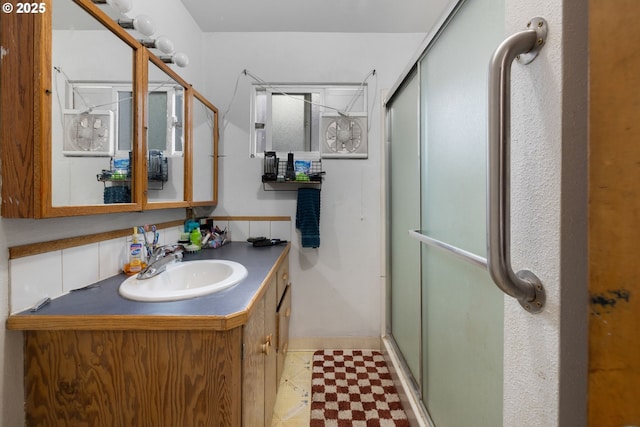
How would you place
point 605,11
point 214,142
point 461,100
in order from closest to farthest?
1. point 605,11
2. point 461,100
3. point 214,142

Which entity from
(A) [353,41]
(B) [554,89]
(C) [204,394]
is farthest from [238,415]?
(A) [353,41]

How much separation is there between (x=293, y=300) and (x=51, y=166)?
1.50 meters

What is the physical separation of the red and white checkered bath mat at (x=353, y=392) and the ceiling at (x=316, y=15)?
2333 mm

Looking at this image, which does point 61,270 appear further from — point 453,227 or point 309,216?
point 453,227

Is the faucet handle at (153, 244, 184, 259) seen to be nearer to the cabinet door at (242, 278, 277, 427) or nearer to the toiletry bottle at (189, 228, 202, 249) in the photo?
the toiletry bottle at (189, 228, 202, 249)

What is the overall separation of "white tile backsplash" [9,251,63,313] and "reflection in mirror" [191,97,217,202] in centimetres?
74

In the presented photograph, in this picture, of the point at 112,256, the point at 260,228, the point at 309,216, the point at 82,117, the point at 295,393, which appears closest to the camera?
the point at 82,117

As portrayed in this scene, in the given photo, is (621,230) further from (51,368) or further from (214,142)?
(214,142)

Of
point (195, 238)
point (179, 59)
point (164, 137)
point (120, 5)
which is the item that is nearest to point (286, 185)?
point (195, 238)

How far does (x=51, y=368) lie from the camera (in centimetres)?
69

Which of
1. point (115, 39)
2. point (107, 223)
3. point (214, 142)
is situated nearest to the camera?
point (115, 39)

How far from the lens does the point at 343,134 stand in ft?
6.17

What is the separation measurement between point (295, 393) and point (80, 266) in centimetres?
123

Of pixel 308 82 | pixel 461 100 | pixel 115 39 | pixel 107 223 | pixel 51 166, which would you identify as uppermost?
pixel 308 82
